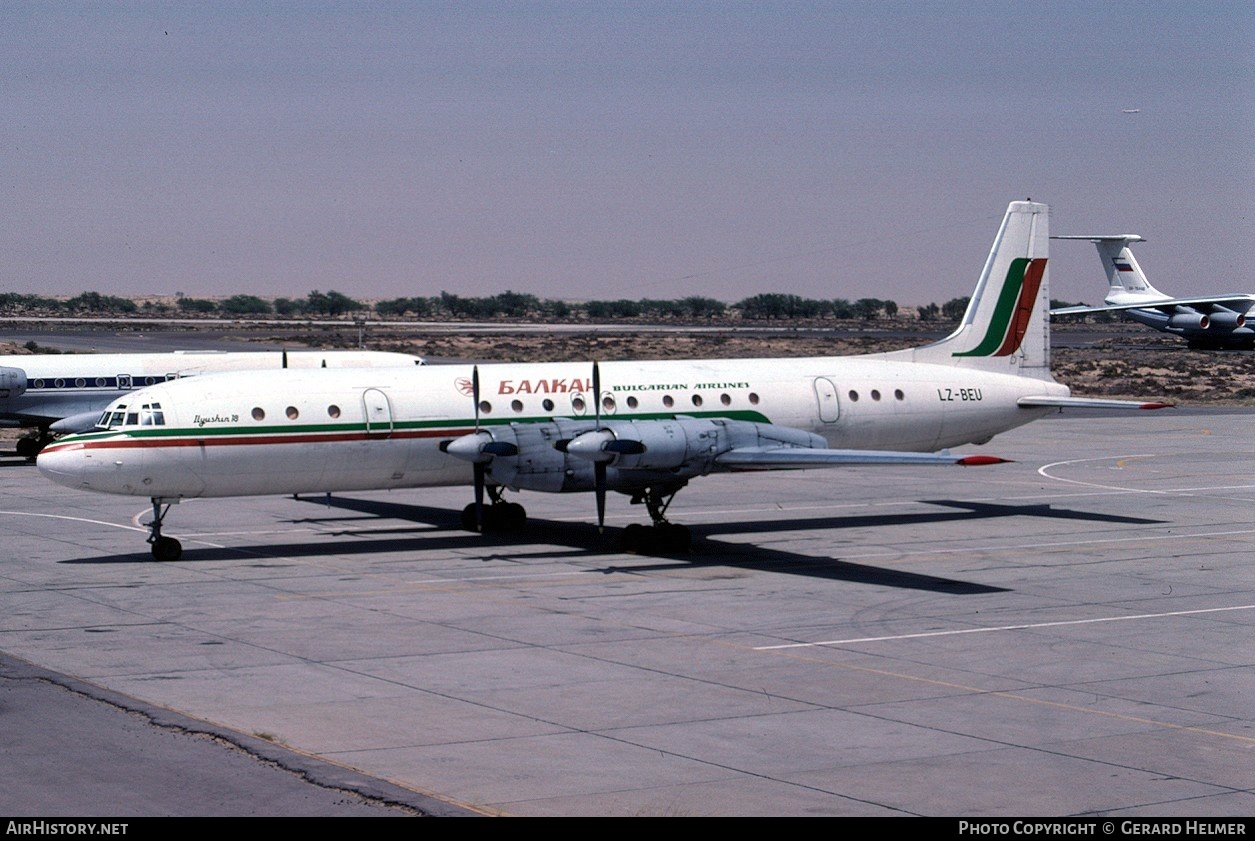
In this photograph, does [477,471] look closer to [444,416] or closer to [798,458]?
[444,416]

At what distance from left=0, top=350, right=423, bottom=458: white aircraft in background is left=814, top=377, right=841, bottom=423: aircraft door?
58.9 feet

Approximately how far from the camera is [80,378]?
47844 millimetres

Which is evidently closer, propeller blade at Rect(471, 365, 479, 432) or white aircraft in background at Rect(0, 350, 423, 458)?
propeller blade at Rect(471, 365, 479, 432)

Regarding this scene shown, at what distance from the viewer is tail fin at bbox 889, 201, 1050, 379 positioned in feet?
119

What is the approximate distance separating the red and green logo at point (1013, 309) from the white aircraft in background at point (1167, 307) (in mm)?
67145

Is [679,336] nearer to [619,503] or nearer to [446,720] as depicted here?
[619,503]

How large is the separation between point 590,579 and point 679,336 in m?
110

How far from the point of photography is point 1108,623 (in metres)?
22.5

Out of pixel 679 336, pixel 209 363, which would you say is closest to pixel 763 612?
pixel 209 363

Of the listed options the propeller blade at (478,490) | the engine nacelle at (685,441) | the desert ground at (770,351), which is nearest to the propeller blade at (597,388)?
the engine nacelle at (685,441)

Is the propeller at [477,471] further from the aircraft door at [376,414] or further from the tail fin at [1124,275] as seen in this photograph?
the tail fin at [1124,275]

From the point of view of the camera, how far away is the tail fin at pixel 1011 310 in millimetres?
36344

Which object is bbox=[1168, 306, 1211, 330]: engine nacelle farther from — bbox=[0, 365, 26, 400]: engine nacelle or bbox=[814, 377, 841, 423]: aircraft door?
bbox=[0, 365, 26, 400]: engine nacelle

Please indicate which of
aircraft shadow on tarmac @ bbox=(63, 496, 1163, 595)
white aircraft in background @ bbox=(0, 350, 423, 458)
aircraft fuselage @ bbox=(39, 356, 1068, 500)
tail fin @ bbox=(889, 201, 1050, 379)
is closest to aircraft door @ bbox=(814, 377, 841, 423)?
aircraft fuselage @ bbox=(39, 356, 1068, 500)
